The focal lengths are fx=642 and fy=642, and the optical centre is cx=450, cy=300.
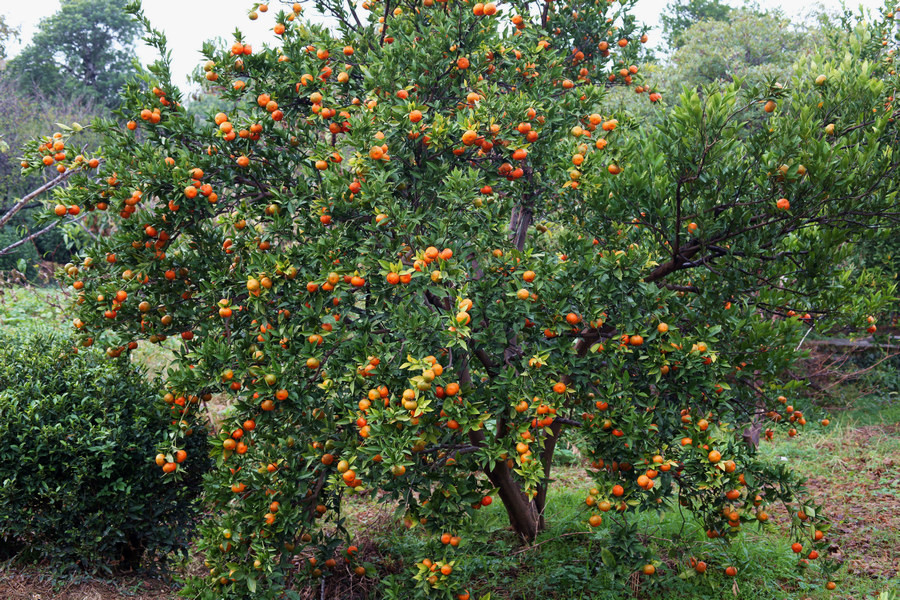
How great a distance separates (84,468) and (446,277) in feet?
7.71

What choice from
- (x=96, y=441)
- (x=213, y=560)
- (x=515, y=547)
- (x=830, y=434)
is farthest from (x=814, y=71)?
(x=830, y=434)

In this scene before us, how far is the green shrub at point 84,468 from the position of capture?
3455mm

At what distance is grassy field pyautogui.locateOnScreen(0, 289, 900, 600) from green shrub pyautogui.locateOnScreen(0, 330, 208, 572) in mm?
195

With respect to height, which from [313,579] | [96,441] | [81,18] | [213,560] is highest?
[81,18]

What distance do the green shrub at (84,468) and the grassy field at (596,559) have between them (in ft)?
0.64

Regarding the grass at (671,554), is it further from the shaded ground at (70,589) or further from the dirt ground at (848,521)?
the shaded ground at (70,589)

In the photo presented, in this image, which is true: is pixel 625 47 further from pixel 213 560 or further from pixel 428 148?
pixel 213 560

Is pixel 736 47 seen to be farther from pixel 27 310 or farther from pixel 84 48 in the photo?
pixel 84 48

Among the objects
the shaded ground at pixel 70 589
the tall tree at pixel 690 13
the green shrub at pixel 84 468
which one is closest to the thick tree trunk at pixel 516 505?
the green shrub at pixel 84 468

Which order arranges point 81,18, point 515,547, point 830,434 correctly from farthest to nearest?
point 81,18 < point 830,434 < point 515,547

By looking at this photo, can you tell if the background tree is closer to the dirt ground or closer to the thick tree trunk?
the dirt ground

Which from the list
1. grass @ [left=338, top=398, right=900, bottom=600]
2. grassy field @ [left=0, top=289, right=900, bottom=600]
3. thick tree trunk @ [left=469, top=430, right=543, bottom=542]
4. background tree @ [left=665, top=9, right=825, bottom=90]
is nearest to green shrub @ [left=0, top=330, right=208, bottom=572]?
grassy field @ [left=0, top=289, right=900, bottom=600]

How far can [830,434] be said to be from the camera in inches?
301

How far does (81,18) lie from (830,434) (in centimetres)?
3578
